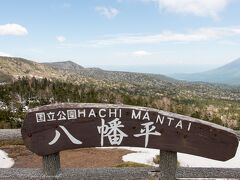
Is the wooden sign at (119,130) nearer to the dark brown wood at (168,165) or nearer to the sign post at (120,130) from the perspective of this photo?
the sign post at (120,130)

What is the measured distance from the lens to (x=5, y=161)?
16.9 meters

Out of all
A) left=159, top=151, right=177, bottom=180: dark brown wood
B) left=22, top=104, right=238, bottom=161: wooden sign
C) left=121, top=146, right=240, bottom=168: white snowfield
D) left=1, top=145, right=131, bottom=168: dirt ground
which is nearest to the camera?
left=22, top=104, right=238, bottom=161: wooden sign

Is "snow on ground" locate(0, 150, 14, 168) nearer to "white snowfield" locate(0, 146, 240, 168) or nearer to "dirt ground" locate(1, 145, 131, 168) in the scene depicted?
"white snowfield" locate(0, 146, 240, 168)

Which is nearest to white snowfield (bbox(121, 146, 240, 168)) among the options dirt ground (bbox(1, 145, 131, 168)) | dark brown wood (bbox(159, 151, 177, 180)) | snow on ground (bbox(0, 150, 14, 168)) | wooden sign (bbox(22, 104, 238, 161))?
dirt ground (bbox(1, 145, 131, 168))

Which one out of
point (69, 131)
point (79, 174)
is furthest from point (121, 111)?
point (79, 174)

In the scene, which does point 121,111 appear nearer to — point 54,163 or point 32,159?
point 54,163

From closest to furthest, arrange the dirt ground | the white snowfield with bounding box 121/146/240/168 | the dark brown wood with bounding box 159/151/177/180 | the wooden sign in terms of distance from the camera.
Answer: the wooden sign, the dark brown wood with bounding box 159/151/177/180, the dirt ground, the white snowfield with bounding box 121/146/240/168

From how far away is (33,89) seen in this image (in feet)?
236

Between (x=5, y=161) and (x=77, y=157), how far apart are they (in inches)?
122

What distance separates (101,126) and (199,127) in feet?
3.99

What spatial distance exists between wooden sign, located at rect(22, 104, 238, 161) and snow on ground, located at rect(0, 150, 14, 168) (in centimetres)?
1231

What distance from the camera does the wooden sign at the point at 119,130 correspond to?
4789mm

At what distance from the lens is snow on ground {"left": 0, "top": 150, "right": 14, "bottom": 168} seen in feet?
54.1

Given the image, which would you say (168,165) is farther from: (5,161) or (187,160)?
(5,161)
